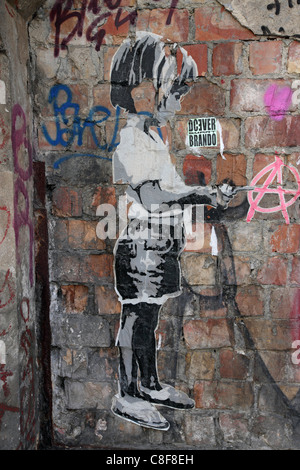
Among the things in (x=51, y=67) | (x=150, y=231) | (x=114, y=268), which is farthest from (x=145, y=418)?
(x=51, y=67)

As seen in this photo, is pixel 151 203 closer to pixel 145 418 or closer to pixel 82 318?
pixel 82 318

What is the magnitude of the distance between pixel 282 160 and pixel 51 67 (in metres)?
1.03

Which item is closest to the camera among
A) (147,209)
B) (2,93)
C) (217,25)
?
(2,93)

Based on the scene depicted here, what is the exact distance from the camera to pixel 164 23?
1.48 meters

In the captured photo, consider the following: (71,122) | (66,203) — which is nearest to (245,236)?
(66,203)

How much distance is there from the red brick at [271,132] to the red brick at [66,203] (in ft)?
2.45

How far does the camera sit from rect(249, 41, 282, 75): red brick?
1461mm

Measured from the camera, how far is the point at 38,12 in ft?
4.90

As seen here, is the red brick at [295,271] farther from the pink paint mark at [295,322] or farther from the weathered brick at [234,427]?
the weathered brick at [234,427]

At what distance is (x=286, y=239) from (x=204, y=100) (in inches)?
26.2

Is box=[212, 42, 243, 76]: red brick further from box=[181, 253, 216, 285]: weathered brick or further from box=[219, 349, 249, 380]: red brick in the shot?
box=[219, 349, 249, 380]: red brick

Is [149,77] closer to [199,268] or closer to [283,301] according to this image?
[199,268]

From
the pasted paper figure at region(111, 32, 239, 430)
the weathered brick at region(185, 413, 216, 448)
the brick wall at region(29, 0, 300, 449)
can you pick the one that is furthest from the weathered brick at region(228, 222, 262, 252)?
the weathered brick at region(185, 413, 216, 448)

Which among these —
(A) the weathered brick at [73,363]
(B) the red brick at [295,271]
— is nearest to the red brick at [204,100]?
(B) the red brick at [295,271]
